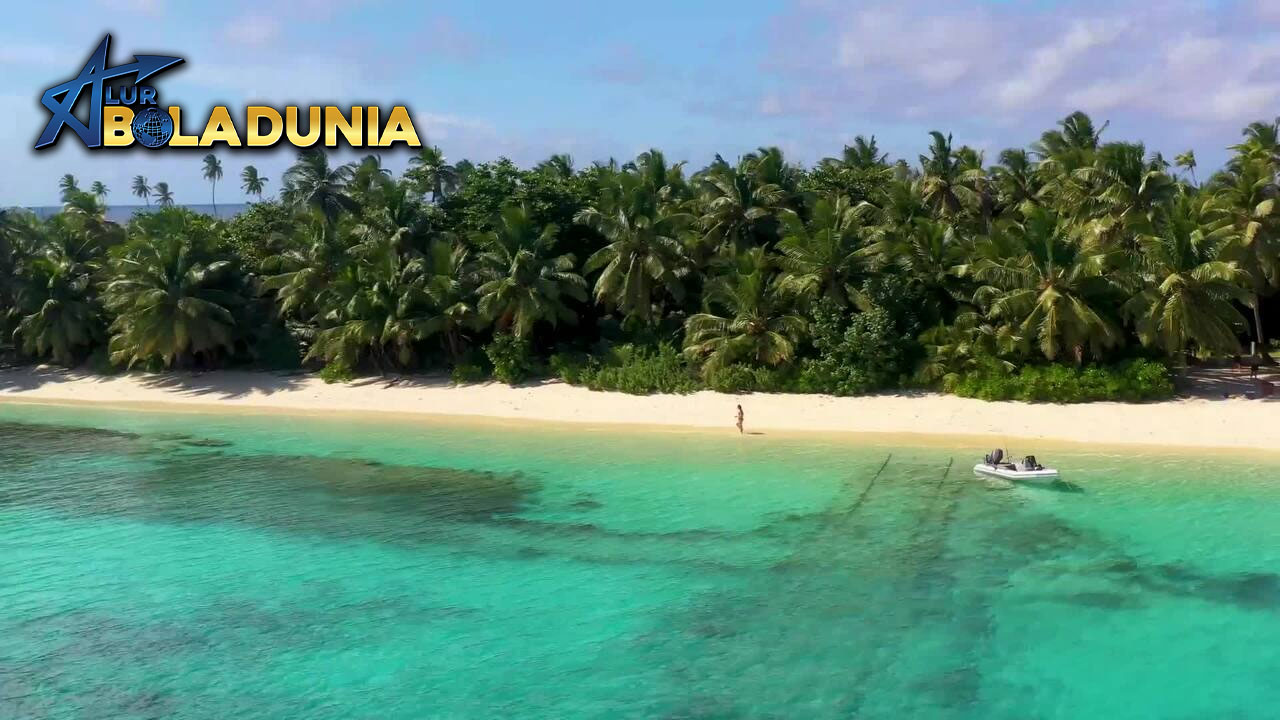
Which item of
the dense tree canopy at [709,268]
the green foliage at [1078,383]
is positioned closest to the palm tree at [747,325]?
the dense tree canopy at [709,268]

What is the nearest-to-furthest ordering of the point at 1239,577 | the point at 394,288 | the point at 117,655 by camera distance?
1. the point at 117,655
2. the point at 1239,577
3. the point at 394,288

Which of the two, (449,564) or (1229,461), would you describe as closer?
(449,564)

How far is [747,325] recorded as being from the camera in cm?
3466

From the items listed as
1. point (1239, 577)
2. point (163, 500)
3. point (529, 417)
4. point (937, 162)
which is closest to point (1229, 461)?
point (1239, 577)

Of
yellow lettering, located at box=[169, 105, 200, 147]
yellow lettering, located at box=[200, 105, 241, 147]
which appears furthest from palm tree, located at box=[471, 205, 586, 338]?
yellow lettering, located at box=[169, 105, 200, 147]

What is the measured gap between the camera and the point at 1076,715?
13508 millimetres

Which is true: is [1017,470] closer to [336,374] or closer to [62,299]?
[336,374]

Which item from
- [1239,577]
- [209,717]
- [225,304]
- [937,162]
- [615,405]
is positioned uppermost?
[937,162]

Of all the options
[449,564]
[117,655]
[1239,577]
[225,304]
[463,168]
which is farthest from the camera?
[463,168]

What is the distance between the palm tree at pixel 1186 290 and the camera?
29719 mm

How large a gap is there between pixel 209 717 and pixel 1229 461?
83.1 ft

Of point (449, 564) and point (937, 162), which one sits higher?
point (937, 162)

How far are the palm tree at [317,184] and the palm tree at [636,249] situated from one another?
48.4ft

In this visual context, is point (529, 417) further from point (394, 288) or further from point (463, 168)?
point (463, 168)
